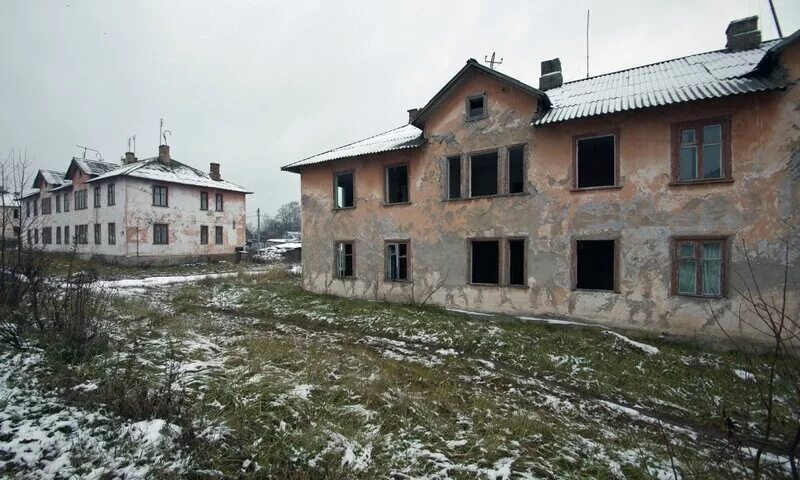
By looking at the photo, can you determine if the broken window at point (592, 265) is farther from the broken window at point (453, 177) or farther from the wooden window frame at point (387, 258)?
the wooden window frame at point (387, 258)

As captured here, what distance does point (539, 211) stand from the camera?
11.1 m

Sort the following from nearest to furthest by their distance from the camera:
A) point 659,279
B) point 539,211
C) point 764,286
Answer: point 764,286 → point 659,279 → point 539,211

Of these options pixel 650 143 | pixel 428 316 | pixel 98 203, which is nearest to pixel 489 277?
pixel 428 316

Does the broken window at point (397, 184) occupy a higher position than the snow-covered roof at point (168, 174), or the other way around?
the snow-covered roof at point (168, 174)

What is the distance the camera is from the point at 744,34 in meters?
11.3

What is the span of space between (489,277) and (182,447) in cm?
969

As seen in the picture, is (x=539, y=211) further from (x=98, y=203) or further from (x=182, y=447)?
(x=98, y=203)

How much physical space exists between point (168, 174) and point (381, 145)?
22755mm

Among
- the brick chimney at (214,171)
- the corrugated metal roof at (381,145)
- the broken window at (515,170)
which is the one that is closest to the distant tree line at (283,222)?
the brick chimney at (214,171)

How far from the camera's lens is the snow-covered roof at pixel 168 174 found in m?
26.8

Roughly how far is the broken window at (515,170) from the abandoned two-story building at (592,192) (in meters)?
0.05

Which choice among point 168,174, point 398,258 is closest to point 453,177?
point 398,258

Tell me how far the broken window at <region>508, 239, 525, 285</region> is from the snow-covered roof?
88.8 ft

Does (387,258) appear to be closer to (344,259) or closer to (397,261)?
(397,261)
